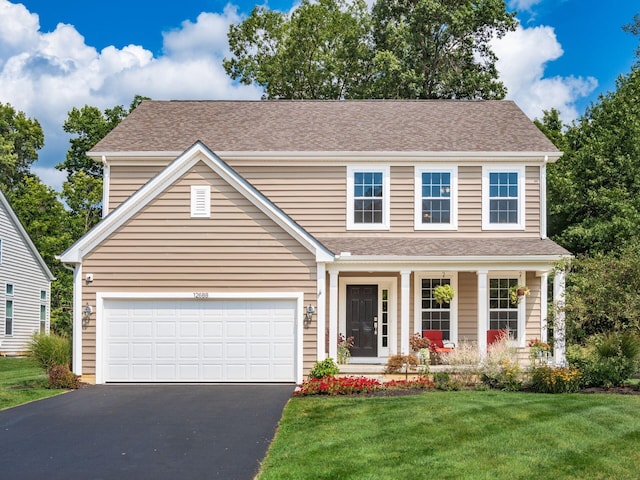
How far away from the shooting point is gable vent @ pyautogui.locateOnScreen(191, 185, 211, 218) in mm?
18203

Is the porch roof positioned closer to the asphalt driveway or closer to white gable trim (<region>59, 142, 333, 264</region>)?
white gable trim (<region>59, 142, 333, 264</region>)

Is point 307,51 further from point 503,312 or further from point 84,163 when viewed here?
point 503,312

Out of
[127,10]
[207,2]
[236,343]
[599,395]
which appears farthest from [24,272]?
[599,395]

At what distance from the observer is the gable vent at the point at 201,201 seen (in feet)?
59.7

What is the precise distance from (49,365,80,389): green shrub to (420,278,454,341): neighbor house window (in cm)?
909

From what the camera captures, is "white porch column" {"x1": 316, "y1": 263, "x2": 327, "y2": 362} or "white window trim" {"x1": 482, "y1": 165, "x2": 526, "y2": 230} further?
"white window trim" {"x1": 482, "y1": 165, "x2": 526, "y2": 230}

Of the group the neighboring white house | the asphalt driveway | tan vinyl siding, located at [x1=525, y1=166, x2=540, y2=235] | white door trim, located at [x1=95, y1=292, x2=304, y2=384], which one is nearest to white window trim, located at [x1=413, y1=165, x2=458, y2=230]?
tan vinyl siding, located at [x1=525, y1=166, x2=540, y2=235]

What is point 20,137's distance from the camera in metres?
48.6

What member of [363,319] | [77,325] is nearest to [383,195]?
[363,319]

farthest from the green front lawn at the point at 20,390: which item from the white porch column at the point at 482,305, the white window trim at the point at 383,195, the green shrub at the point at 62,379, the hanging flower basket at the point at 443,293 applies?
the white porch column at the point at 482,305

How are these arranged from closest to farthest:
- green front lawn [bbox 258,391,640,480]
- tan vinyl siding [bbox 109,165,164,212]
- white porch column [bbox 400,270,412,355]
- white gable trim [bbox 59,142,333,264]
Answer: green front lawn [bbox 258,391,640,480], white gable trim [bbox 59,142,333,264], white porch column [bbox 400,270,412,355], tan vinyl siding [bbox 109,165,164,212]

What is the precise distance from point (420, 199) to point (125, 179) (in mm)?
8071

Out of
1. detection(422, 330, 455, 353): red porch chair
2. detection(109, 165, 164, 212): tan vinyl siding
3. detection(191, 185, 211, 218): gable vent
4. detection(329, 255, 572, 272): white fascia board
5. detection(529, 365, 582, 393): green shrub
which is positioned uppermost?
detection(109, 165, 164, 212): tan vinyl siding

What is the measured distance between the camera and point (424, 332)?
69.4 feet
